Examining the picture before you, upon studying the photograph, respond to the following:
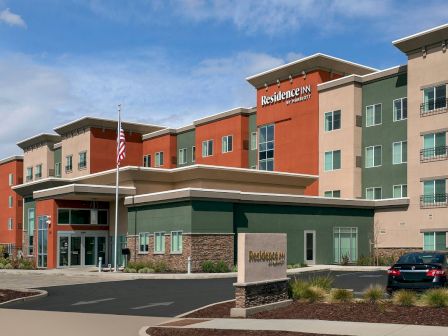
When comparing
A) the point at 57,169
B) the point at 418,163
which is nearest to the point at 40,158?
the point at 57,169

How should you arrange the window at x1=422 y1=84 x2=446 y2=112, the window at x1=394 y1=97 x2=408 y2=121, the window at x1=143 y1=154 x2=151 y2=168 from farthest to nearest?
the window at x1=143 y1=154 x2=151 y2=168
the window at x1=394 y1=97 x2=408 y2=121
the window at x1=422 y1=84 x2=446 y2=112

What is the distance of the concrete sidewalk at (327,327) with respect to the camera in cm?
1280

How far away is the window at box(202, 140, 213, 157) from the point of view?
62438 mm

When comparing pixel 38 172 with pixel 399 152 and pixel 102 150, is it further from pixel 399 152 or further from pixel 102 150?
pixel 399 152

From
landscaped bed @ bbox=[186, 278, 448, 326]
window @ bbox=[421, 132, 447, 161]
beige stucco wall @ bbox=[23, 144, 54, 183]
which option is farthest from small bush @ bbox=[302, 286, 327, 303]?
beige stucco wall @ bbox=[23, 144, 54, 183]

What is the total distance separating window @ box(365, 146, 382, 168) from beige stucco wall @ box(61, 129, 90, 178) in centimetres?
2934

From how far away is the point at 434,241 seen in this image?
140 ft

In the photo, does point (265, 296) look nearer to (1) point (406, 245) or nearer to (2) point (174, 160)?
(1) point (406, 245)

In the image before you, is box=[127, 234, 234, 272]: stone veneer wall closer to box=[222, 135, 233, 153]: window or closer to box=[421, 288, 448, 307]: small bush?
box=[222, 135, 233, 153]: window

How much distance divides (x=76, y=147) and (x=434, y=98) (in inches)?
1511

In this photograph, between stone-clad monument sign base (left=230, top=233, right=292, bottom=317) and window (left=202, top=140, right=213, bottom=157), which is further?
window (left=202, top=140, right=213, bottom=157)

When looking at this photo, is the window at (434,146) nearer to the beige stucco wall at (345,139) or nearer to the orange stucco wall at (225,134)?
the beige stucco wall at (345,139)

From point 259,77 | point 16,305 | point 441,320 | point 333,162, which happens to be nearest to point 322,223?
point 333,162

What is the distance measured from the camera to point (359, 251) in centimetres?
4594
